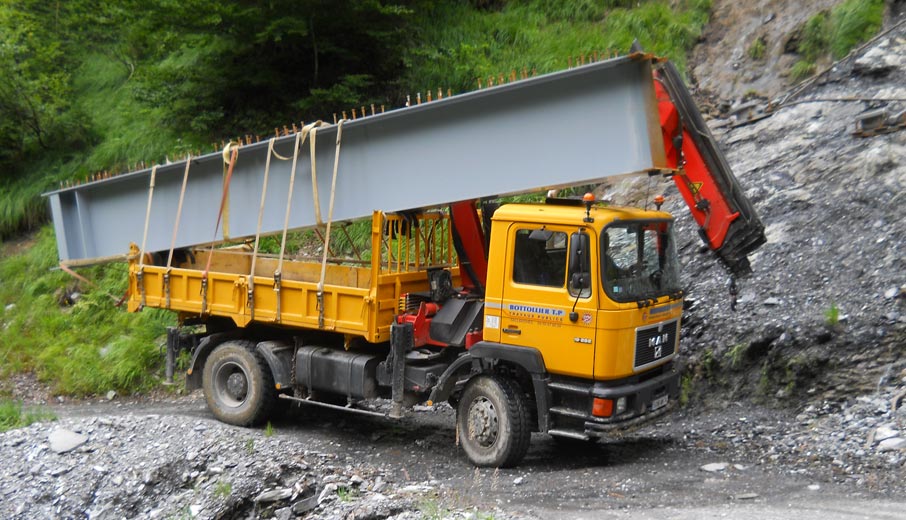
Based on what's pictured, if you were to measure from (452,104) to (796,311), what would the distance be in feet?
14.0

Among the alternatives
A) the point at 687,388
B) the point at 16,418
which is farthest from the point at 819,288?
the point at 16,418

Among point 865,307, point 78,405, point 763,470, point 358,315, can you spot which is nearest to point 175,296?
point 358,315

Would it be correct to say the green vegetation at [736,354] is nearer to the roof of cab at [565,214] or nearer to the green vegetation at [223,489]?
the roof of cab at [565,214]

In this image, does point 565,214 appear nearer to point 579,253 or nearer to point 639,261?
point 579,253

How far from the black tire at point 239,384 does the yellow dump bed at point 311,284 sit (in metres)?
0.40

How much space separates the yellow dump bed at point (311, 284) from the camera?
786cm

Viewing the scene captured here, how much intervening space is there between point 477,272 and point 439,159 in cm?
122

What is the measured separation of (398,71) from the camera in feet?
48.4

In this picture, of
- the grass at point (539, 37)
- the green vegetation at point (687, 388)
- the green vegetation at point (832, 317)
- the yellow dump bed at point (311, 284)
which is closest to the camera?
the yellow dump bed at point (311, 284)

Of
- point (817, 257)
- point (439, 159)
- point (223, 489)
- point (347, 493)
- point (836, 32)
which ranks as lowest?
point (223, 489)

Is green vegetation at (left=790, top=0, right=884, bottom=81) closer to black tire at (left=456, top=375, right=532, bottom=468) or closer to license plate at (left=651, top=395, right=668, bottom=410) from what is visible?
license plate at (left=651, top=395, right=668, bottom=410)

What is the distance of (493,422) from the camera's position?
7.23 m

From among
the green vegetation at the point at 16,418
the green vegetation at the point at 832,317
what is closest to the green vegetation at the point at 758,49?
the green vegetation at the point at 832,317

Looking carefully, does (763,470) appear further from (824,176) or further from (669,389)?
(824,176)
